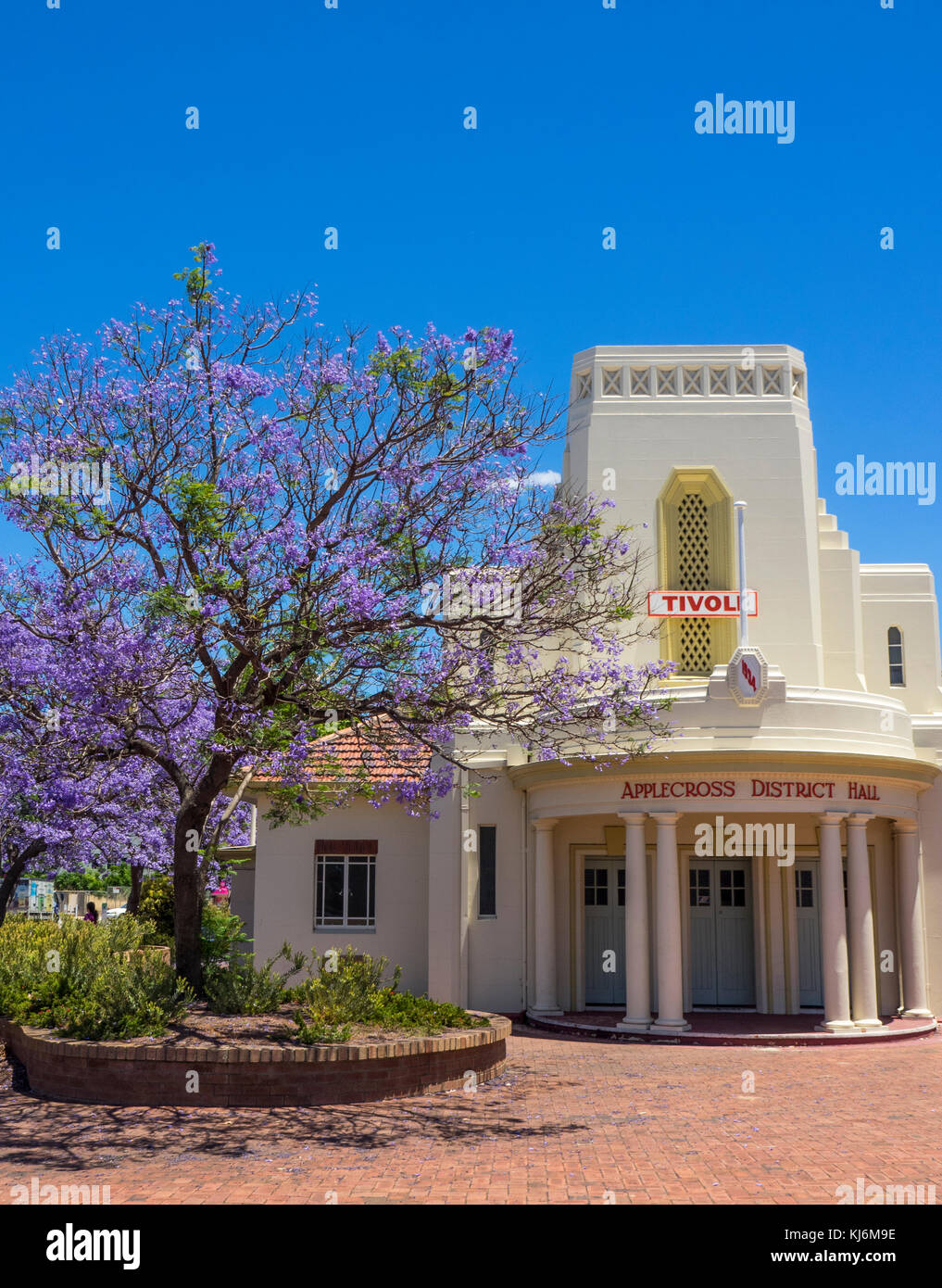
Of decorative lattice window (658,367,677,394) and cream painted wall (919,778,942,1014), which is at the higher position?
decorative lattice window (658,367,677,394)

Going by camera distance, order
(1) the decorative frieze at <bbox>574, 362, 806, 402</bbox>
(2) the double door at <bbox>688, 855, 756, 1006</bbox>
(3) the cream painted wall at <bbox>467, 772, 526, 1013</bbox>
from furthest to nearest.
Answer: (1) the decorative frieze at <bbox>574, 362, 806, 402</bbox> → (2) the double door at <bbox>688, 855, 756, 1006</bbox> → (3) the cream painted wall at <bbox>467, 772, 526, 1013</bbox>

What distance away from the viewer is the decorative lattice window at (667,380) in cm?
2342

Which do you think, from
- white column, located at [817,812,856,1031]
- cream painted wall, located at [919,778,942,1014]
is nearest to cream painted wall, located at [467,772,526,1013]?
white column, located at [817,812,856,1031]

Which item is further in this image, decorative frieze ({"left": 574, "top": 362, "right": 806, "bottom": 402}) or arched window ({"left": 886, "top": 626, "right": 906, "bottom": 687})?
arched window ({"left": 886, "top": 626, "right": 906, "bottom": 687})

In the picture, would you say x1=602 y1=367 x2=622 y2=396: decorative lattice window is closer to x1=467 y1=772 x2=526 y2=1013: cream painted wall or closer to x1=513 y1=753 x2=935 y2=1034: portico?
x1=467 y1=772 x2=526 y2=1013: cream painted wall

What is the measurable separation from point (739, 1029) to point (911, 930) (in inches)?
134

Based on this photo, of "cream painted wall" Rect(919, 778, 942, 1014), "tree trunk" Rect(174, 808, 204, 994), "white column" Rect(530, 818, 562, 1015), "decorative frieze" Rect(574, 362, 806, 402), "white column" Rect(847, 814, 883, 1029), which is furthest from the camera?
"decorative frieze" Rect(574, 362, 806, 402)

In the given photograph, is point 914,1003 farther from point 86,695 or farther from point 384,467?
point 86,695

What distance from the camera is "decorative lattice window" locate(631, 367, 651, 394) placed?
2345 centimetres

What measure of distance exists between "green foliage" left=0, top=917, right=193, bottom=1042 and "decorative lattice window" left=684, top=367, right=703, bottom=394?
14.1 metres

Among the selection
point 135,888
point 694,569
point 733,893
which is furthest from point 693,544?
point 135,888

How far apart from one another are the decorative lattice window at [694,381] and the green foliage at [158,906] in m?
15.6

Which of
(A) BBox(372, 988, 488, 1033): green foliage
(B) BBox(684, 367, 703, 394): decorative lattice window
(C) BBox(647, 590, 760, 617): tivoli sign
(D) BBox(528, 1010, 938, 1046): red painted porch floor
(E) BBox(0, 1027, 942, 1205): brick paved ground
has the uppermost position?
(B) BBox(684, 367, 703, 394): decorative lattice window

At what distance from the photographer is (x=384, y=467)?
40.1 ft
